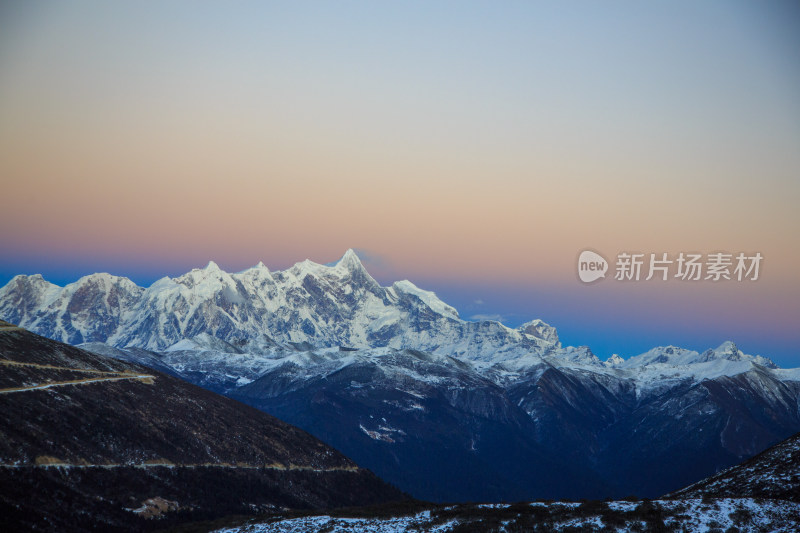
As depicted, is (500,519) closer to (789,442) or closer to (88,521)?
(789,442)

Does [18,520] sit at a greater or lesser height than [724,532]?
lesser

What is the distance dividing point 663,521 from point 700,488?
6561cm

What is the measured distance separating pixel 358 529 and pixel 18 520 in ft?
299

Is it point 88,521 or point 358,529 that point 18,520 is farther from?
point 358,529

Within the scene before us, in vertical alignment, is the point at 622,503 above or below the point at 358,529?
above

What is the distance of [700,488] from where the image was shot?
156750mm

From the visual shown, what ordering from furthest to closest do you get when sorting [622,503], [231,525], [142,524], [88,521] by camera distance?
[142,524], [88,521], [231,525], [622,503]

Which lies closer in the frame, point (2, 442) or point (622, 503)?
point (622, 503)

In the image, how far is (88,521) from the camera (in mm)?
181125

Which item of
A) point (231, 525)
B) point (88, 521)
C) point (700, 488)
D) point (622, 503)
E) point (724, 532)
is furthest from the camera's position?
point (88, 521)

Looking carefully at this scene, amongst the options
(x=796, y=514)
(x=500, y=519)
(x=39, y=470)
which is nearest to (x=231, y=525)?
(x=500, y=519)

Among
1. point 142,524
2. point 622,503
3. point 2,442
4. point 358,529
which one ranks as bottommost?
point 142,524

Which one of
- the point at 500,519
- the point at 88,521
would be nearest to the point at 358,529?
the point at 500,519

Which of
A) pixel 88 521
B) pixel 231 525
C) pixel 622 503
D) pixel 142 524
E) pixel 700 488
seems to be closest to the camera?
pixel 622 503
